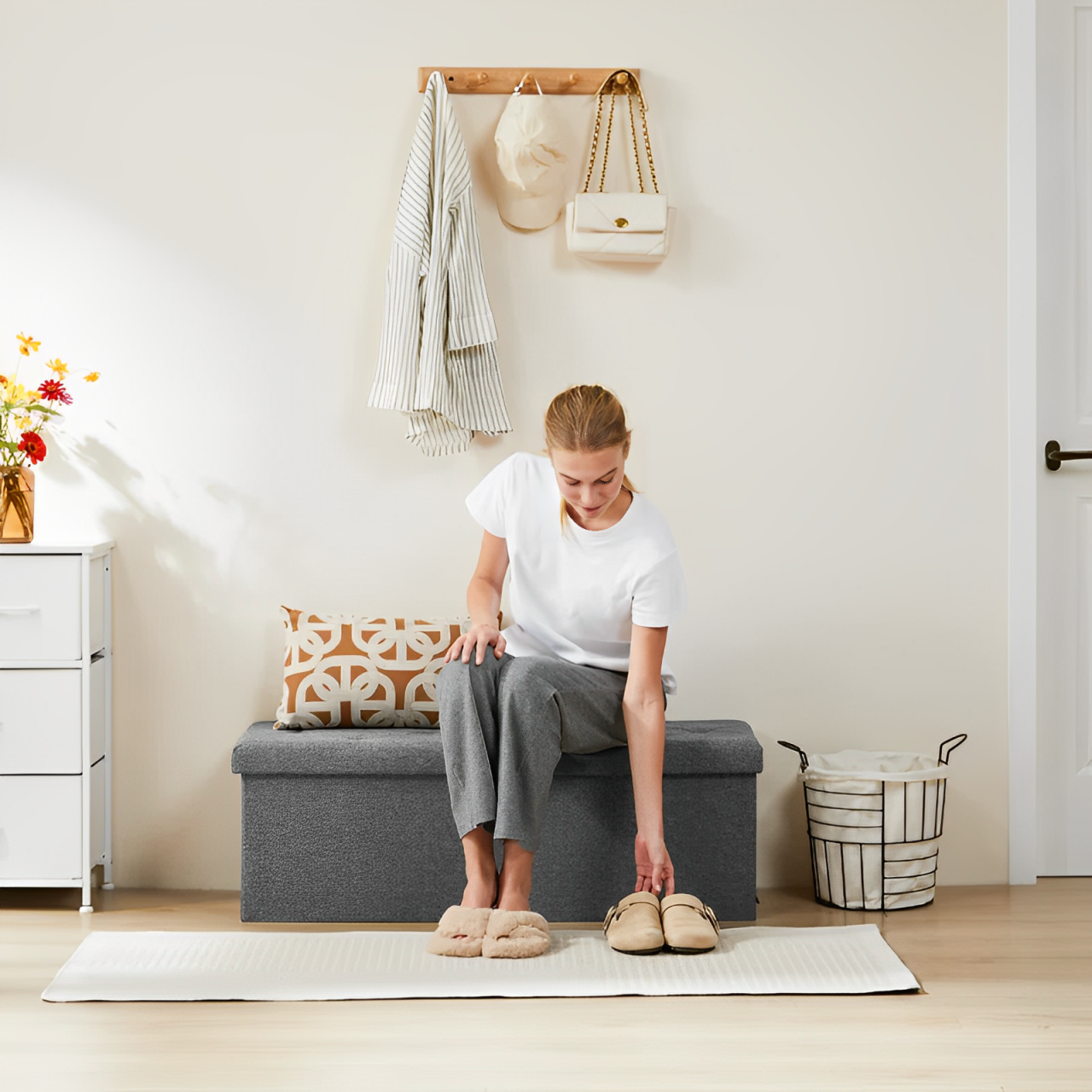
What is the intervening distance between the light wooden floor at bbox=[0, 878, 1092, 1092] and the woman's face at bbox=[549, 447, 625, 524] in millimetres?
796

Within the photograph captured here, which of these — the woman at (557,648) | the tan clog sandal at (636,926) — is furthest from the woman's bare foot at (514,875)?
the tan clog sandal at (636,926)

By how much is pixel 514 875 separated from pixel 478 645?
386 millimetres

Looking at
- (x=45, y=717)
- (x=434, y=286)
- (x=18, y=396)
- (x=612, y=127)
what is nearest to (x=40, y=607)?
(x=45, y=717)

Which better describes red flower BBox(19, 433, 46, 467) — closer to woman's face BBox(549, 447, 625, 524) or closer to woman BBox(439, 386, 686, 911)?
woman BBox(439, 386, 686, 911)

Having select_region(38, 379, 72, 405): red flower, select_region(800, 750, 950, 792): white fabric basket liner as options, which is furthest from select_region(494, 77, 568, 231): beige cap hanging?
select_region(800, 750, 950, 792): white fabric basket liner

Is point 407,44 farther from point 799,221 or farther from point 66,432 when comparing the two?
point 66,432

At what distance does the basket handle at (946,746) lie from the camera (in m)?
2.46

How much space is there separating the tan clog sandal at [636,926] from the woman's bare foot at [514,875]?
6.1 inches

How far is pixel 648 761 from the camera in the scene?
2.05 m

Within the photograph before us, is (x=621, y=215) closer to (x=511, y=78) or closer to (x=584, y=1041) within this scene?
(x=511, y=78)

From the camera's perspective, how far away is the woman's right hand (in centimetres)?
203

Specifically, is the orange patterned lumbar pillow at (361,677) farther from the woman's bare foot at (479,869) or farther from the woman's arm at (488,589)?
the woman's bare foot at (479,869)

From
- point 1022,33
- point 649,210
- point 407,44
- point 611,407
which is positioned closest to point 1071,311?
point 1022,33

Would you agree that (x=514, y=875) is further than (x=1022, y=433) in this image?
No
